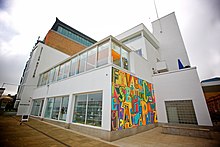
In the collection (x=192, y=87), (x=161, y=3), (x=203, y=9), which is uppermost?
(x=161, y=3)

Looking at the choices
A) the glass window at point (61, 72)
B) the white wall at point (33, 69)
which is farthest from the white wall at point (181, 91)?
the white wall at point (33, 69)

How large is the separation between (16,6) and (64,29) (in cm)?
1978

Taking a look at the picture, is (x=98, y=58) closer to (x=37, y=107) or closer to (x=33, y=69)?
(x=37, y=107)

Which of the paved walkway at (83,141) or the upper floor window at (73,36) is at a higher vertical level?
the upper floor window at (73,36)

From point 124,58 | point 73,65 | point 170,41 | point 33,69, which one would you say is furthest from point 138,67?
point 33,69

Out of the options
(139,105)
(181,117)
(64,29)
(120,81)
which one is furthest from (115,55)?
(64,29)

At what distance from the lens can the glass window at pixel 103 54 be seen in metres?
6.19

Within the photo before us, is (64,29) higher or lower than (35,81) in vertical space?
higher

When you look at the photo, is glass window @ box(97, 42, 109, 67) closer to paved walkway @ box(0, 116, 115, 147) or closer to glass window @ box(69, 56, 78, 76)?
glass window @ box(69, 56, 78, 76)

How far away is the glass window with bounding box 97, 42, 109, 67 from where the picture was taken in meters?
6.19

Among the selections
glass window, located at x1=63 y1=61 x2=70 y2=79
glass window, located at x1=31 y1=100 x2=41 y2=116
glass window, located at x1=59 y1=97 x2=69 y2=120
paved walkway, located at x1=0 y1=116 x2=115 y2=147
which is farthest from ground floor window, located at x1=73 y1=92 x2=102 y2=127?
glass window, located at x1=31 y1=100 x2=41 y2=116

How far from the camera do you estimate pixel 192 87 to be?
7.46 m

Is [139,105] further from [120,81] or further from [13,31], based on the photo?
[13,31]

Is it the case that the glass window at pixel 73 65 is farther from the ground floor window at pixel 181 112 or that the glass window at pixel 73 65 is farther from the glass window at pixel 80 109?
the ground floor window at pixel 181 112
